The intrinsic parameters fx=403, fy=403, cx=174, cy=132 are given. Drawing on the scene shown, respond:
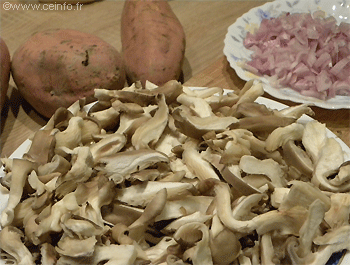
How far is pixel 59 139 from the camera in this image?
57 cm

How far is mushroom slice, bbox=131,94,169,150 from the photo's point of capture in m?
0.57

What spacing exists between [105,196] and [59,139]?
134 mm

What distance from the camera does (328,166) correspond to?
0.53 meters

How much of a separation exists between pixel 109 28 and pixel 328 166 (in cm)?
99

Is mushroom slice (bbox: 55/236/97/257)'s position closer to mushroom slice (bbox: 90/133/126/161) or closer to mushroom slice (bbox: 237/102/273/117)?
mushroom slice (bbox: 90/133/126/161)

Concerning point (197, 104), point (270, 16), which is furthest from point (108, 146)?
point (270, 16)

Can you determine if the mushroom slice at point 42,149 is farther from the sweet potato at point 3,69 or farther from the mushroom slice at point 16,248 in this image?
the sweet potato at point 3,69

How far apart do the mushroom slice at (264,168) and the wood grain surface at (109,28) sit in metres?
0.49

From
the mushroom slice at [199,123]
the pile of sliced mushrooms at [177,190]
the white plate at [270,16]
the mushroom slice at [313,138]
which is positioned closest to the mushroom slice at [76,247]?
the pile of sliced mushrooms at [177,190]

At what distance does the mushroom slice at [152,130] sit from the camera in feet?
1.88

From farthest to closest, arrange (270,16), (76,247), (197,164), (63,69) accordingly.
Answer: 1. (270,16)
2. (63,69)
3. (197,164)
4. (76,247)

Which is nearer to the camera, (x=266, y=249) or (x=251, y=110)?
(x=266, y=249)

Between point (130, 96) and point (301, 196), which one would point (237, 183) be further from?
point (130, 96)

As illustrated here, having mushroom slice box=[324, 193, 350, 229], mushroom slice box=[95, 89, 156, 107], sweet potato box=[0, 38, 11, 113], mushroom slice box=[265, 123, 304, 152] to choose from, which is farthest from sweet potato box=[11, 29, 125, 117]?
mushroom slice box=[324, 193, 350, 229]
